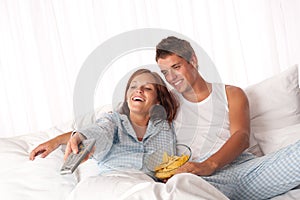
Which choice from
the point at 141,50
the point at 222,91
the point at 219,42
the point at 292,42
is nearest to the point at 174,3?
the point at 219,42

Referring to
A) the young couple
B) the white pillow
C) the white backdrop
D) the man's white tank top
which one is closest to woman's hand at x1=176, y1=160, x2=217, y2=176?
the young couple

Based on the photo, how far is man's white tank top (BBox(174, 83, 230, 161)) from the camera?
5.67ft

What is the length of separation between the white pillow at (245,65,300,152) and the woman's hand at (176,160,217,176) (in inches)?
13.6

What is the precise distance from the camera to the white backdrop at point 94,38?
256 cm

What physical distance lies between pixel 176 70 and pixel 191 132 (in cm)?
24

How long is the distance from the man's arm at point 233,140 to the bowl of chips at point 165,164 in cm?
4

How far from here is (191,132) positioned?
174 cm

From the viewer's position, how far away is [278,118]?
1917mm

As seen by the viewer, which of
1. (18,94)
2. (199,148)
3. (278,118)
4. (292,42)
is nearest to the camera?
(199,148)

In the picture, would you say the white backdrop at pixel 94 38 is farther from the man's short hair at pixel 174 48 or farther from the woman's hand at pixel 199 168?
the woman's hand at pixel 199 168

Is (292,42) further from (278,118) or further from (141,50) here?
(141,50)

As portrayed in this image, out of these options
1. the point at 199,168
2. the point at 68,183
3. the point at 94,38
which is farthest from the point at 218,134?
the point at 94,38

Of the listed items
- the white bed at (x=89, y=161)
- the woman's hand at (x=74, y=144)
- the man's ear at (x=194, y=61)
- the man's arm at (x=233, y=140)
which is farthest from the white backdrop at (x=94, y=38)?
the woman's hand at (x=74, y=144)

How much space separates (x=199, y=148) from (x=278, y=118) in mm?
360
